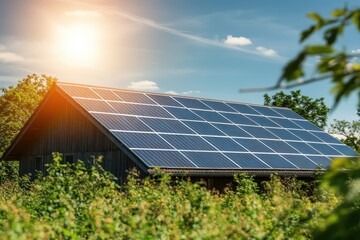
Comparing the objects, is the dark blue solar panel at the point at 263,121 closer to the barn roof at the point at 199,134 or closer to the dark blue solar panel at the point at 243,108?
the barn roof at the point at 199,134

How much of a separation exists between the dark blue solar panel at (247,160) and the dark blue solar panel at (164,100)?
4888 millimetres

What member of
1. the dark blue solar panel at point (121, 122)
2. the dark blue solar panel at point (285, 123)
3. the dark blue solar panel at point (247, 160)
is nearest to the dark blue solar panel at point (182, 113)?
the dark blue solar panel at point (121, 122)

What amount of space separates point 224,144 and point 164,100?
15.0ft

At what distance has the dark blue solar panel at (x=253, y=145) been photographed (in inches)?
945

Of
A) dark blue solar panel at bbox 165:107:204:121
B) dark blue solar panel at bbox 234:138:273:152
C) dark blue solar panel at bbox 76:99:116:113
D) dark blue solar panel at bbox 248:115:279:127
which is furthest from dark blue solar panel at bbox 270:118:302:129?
dark blue solar panel at bbox 76:99:116:113

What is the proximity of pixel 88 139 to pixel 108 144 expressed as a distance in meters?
1.81

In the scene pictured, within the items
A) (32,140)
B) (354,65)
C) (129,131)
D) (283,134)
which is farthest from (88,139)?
Answer: (354,65)

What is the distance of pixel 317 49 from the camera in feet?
8.91

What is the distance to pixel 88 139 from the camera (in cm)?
2430

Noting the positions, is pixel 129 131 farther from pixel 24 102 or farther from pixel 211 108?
pixel 24 102

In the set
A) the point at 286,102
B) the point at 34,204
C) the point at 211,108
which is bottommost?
the point at 34,204

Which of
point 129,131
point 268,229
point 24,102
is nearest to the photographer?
point 268,229

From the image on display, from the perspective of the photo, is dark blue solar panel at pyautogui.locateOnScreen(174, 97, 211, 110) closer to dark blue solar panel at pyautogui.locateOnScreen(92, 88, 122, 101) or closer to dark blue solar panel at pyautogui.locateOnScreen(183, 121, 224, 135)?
dark blue solar panel at pyautogui.locateOnScreen(183, 121, 224, 135)

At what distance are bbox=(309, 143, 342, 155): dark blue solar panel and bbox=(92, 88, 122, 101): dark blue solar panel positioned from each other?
9.65 meters
